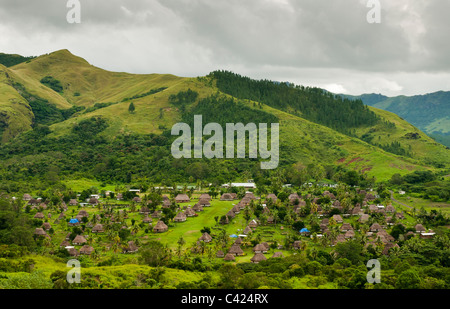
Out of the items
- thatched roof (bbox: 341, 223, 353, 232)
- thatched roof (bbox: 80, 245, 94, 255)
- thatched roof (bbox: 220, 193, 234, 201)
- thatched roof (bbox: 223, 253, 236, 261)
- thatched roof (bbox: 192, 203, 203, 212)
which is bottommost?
thatched roof (bbox: 223, 253, 236, 261)

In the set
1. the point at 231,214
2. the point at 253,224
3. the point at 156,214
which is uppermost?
the point at 231,214

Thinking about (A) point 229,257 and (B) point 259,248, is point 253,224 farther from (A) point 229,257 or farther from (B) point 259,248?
(A) point 229,257

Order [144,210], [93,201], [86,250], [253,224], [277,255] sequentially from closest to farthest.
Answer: [277,255]
[86,250]
[253,224]
[144,210]
[93,201]

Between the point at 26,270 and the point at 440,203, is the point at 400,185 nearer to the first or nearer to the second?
the point at 440,203

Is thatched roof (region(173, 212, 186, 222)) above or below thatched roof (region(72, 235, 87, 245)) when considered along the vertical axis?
above

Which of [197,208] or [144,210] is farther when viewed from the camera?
[197,208]

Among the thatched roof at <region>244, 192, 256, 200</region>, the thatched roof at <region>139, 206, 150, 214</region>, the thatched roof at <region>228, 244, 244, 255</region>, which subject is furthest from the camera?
the thatched roof at <region>244, 192, 256, 200</region>

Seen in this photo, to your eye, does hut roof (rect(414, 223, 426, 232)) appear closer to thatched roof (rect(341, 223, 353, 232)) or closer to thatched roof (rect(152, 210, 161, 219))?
thatched roof (rect(341, 223, 353, 232))

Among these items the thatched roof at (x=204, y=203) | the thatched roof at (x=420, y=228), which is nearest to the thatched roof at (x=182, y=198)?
the thatched roof at (x=204, y=203)

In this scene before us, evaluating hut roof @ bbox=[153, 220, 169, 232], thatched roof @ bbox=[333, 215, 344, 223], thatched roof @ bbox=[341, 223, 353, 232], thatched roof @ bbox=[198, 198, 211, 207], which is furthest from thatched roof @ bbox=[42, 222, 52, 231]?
Answer: thatched roof @ bbox=[341, 223, 353, 232]

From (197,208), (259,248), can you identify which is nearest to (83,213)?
(197,208)

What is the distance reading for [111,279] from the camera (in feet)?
207
